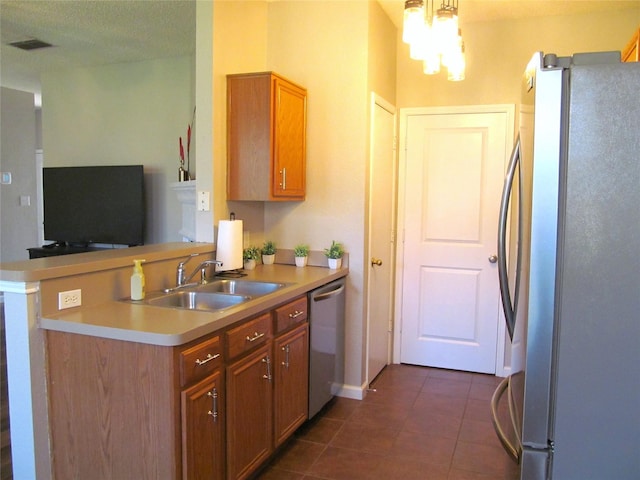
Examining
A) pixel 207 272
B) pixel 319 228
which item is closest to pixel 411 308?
pixel 319 228

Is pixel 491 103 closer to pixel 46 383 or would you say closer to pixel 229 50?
pixel 229 50

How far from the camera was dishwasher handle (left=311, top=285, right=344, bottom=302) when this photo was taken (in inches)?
122

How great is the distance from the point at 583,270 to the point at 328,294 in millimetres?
1889

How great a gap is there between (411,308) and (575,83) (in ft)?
9.63

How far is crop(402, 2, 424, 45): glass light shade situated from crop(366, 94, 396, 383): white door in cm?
115

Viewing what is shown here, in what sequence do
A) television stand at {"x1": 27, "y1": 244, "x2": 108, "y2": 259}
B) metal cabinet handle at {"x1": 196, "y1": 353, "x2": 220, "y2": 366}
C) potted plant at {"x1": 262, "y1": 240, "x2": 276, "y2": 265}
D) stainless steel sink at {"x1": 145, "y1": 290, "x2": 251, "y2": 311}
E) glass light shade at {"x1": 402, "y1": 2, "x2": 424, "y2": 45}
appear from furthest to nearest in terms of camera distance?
television stand at {"x1": 27, "y1": 244, "x2": 108, "y2": 259} < potted plant at {"x1": 262, "y1": 240, "x2": 276, "y2": 265} < stainless steel sink at {"x1": 145, "y1": 290, "x2": 251, "y2": 311} < glass light shade at {"x1": 402, "y1": 2, "x2": 424, "y2": 45} < metal cabinet handle at {"x1": 196, "y1": 353, "x2": 220, "y2": 366}

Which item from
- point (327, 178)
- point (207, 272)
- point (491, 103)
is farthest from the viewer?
point (491, 103)

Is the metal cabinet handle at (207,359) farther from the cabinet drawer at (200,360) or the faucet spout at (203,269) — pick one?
the faucet spout at (203,269)

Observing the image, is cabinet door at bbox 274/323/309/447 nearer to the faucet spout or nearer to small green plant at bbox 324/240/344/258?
the faucet spout

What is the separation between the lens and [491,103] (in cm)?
398

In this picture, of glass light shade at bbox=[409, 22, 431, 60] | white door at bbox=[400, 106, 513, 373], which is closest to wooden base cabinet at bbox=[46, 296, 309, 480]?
glass light shade at bbox=[409, 22, 431, 60]

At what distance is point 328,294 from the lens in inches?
128

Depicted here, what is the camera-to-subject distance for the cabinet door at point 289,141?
3275mm

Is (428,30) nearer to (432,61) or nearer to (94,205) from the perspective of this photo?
(432,61)
